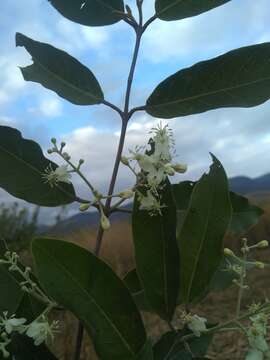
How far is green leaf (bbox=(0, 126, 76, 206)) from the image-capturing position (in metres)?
0.72

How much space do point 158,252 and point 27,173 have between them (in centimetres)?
22

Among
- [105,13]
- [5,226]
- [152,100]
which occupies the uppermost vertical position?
[105,13]

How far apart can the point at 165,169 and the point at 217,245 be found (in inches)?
4.8

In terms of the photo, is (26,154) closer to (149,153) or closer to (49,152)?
(49,152)

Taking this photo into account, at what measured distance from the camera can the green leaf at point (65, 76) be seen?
2.45ft

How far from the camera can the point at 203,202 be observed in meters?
0.66

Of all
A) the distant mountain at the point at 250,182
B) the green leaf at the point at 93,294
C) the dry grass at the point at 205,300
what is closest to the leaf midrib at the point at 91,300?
the green leaf at the point at 93,294

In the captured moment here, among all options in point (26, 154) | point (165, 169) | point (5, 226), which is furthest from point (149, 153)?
point (5, 226)

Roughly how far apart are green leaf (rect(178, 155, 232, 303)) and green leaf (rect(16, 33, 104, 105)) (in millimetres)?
210

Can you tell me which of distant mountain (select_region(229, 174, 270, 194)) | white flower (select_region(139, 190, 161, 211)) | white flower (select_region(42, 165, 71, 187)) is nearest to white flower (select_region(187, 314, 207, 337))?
white flower (select_region(139, 190, 161, 211))

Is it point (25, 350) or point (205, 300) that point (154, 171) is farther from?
point (205, 300)

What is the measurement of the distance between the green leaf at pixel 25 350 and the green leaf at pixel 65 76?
0.33m

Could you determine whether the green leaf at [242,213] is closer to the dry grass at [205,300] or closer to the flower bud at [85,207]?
the flower bud at [85,207]

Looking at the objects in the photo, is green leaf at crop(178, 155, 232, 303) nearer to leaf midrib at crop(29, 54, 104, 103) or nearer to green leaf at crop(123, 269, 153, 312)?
green leaf at crop(123, 269, 153, 312)
